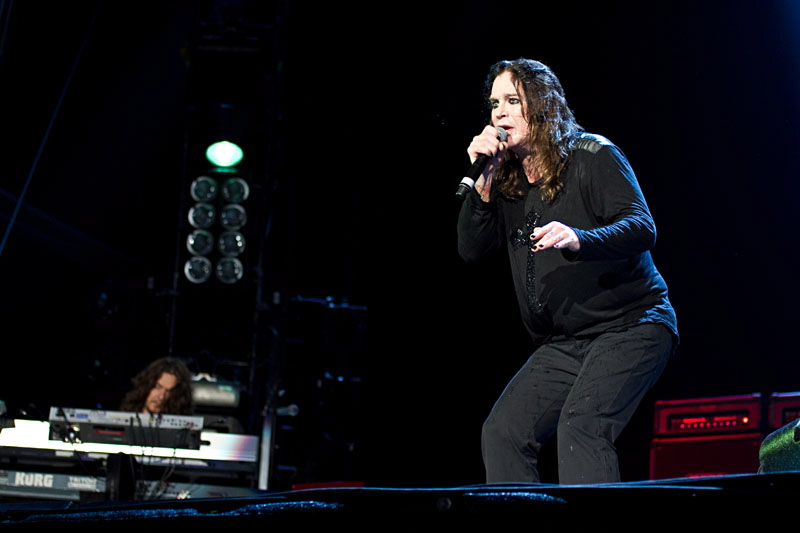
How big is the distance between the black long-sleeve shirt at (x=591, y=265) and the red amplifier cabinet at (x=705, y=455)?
3.07 metres

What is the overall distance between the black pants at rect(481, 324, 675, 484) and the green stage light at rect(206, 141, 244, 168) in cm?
497

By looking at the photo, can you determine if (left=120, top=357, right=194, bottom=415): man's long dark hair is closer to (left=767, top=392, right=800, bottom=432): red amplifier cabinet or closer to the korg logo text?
the korg logo text

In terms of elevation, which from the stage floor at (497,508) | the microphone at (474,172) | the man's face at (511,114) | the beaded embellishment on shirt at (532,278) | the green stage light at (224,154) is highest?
the green stage light at (224,154)

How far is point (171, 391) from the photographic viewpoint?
6.03 meters

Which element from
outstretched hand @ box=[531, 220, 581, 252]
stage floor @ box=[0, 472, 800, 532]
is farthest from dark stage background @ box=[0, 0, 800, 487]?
stage floor @ box=[0, 472, 800, 532]

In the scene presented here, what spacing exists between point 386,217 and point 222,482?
3533 mm

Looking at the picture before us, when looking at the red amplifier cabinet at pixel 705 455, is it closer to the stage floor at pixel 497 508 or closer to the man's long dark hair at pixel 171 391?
the man's long dark hair at pixel 171 391

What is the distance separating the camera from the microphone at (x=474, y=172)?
2.83 meters

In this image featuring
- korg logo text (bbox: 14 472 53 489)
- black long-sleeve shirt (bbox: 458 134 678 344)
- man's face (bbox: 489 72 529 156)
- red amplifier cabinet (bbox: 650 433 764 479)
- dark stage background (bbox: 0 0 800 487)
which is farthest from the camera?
dark stage background (bbox: 0 0 800 487)

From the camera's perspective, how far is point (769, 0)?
6172mm

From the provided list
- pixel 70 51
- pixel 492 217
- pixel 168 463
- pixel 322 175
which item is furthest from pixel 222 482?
pixel 70 51

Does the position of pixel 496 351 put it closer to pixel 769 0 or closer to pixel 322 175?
pixel 322 175

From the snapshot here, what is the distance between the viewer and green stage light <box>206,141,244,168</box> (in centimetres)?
735

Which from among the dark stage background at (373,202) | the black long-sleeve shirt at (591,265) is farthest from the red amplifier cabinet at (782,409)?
the black long-sleeve shirt at (591,265)
